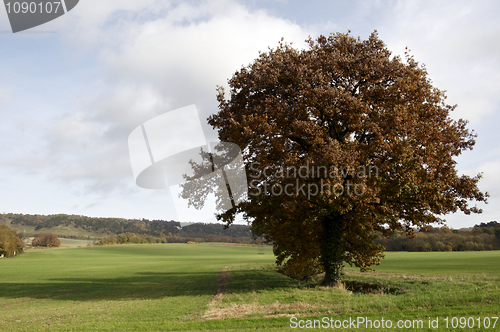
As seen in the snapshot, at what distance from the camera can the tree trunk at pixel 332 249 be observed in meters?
19.3

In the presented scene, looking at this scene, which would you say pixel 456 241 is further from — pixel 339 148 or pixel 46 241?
pixel 46 241

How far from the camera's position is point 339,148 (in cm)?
1577

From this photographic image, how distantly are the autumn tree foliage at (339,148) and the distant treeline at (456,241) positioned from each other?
200 ft

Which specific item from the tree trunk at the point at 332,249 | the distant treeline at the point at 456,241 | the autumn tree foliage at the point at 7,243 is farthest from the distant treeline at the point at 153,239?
the tree trunk at the point at 332,249

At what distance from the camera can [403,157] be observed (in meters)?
15.9

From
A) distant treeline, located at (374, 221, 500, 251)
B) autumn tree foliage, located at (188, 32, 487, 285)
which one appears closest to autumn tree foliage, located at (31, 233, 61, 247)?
distant treeline, located at (374, 221, 500, 251)

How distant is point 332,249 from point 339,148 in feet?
24.0

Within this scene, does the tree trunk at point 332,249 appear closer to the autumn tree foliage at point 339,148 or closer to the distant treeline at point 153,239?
the autumn tree foliage at point 339,148

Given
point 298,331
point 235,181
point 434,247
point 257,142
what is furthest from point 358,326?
point 434,247

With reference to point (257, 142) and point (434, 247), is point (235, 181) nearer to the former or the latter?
point (257, 142)

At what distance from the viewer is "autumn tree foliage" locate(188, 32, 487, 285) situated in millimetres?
16172

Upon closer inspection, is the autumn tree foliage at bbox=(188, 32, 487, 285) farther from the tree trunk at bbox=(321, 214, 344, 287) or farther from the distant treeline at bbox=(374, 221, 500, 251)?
the distant treeline at bbox=(374, 221, 500, 251)

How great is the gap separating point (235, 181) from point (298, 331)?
1159 centimetres

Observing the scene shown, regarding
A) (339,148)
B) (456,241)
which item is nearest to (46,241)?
(456,241)
